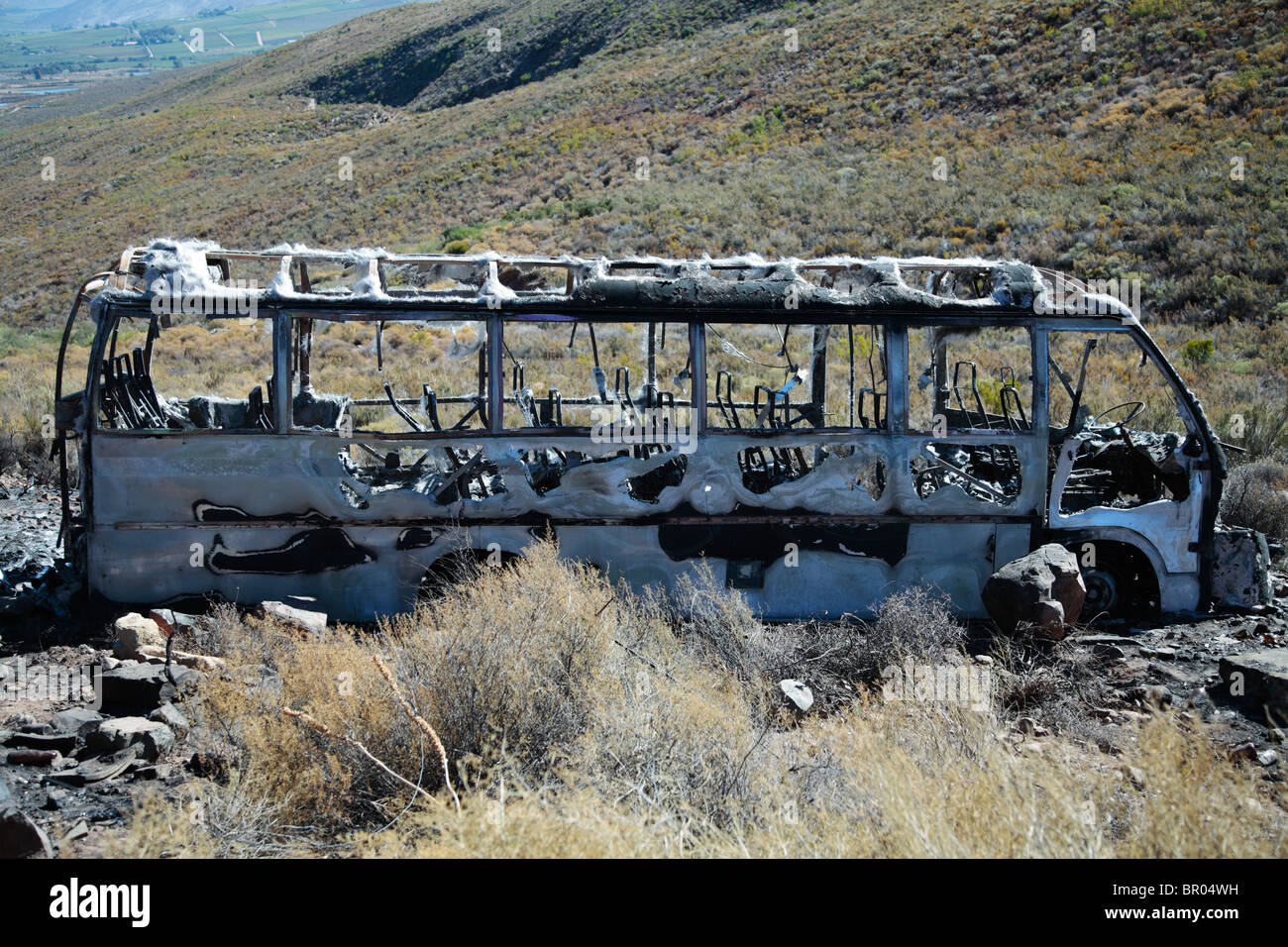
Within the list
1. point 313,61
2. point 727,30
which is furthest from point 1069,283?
point 313,61

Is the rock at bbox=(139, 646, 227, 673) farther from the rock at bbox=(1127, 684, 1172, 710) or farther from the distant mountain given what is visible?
the distant mountain

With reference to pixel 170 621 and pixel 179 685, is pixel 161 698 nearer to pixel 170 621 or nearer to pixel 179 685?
pixel 179 685

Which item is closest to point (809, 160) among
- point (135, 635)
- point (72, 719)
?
point (135, 635)

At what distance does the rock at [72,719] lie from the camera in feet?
15.4

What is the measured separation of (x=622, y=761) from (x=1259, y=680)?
11.5 ft

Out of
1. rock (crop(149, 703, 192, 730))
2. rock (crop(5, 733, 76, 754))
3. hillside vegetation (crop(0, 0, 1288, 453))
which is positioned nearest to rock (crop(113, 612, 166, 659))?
rock (crop(149, 703, 192, 730))

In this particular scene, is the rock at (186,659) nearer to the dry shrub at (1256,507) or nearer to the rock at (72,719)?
the rock at (72,719)

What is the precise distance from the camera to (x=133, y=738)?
455cm

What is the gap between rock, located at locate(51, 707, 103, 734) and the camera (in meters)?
4.70

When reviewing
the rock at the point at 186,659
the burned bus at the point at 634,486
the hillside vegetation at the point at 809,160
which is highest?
the hillside vegetation at the point at 809,160

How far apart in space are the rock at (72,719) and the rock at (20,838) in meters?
1.22

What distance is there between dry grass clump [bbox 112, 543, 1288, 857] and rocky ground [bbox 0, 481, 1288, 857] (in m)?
0.26

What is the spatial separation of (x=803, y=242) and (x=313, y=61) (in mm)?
62136

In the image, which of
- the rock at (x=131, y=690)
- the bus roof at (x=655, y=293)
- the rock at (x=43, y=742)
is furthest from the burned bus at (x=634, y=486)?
the rock at (x=43, y=742)
